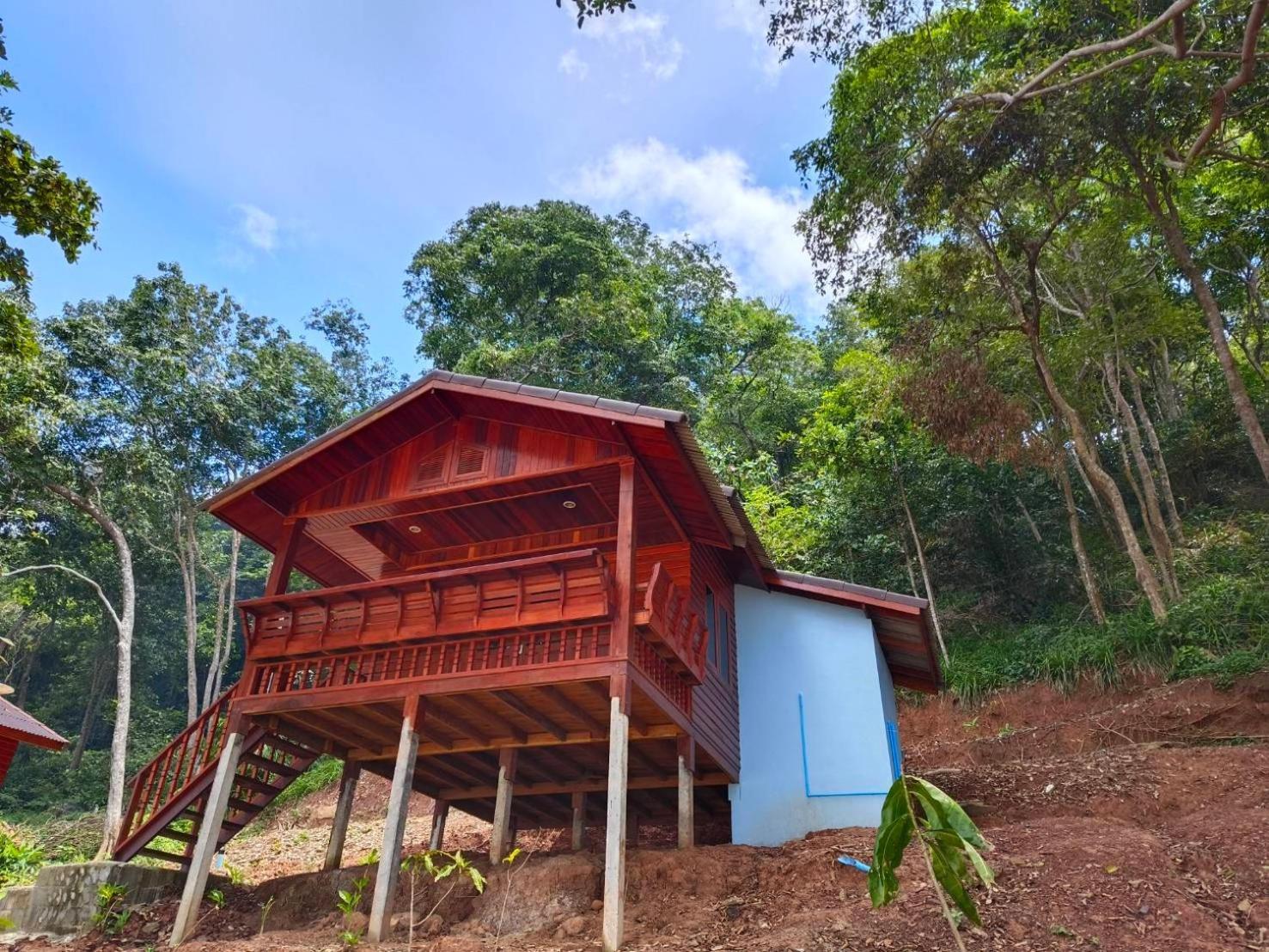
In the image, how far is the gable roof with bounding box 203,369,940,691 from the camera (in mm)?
9016

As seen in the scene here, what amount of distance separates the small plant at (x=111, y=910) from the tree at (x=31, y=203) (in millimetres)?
5991

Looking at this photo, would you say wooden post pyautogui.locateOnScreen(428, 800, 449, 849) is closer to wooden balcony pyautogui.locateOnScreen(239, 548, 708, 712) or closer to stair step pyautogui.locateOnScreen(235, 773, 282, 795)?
stair step pyautogui.locateOnScreen(235, 773, 282, 795)

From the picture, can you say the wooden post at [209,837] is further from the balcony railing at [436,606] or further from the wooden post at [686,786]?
the wooden post at [686,786]

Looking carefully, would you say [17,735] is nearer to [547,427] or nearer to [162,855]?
[162,855]

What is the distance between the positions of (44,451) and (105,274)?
6.32 meters

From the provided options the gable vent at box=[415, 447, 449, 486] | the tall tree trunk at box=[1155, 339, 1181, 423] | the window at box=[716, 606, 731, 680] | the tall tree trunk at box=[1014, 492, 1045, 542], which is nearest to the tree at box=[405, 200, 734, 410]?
the tall tree trunk at box=[1014, 492, 1045, 542]

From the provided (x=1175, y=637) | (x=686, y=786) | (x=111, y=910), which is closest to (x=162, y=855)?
(x=111, y=910)

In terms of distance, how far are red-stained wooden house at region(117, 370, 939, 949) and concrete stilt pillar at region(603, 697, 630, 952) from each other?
25 mm

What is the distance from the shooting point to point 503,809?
949 cm

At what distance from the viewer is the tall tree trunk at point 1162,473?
65.6 feet

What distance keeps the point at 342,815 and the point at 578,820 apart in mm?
3228

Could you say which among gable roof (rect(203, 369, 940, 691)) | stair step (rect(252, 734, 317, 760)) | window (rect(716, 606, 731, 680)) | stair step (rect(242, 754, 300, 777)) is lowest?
stair step (rect(242, 754, 300, 777))

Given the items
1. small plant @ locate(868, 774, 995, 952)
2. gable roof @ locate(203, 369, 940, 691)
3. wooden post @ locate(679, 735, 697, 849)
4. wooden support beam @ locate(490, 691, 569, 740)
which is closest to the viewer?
small plant @ locate(868, 774, 995, 952)

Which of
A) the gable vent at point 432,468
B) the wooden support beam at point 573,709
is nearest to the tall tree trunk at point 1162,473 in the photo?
the wooden support beam at point 573,709
